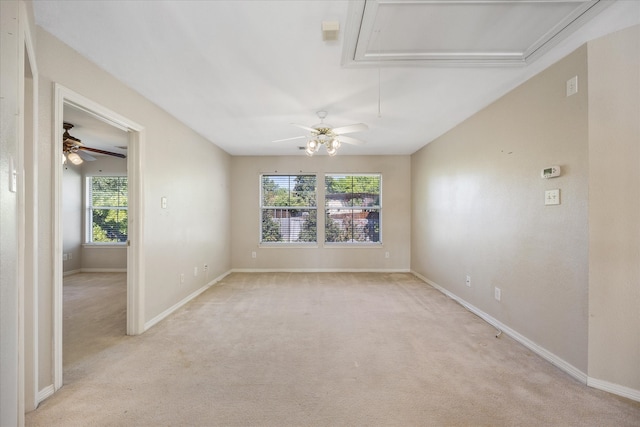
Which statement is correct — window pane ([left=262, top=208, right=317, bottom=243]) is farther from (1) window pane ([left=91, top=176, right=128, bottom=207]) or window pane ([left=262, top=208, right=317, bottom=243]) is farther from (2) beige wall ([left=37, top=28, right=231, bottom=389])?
(1) window pane ([left=91, top=176, right=128, bottom=207])

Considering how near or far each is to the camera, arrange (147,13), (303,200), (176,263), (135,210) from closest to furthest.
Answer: (147,13)
(135,210)
(176,263)
(303,200)

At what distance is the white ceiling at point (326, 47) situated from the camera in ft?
Answer: 5.16

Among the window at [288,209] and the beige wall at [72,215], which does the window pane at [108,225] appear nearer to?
the beige wall at [72,215]

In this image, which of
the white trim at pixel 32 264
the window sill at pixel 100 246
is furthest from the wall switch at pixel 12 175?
the window sill at pixel 100 246

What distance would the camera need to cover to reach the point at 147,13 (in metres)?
1.59

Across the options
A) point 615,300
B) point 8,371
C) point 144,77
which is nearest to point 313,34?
point 144,77

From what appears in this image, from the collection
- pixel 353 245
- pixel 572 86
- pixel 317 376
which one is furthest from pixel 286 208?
pixel 572 86

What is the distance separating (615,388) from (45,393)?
376 cm

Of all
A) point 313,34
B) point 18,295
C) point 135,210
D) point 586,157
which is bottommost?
point 18,295

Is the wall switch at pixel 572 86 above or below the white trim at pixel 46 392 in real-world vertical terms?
above

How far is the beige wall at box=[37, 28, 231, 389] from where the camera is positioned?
178 cm

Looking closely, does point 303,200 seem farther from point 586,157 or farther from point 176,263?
point 586,157

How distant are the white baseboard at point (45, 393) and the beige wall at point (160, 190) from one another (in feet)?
0.10

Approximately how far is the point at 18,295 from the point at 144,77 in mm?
1897
